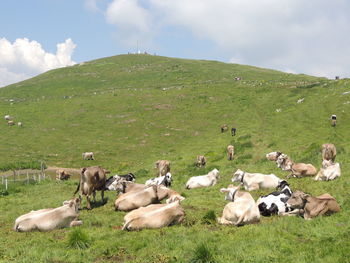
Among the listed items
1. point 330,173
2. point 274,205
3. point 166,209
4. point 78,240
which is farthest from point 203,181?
point 78,240

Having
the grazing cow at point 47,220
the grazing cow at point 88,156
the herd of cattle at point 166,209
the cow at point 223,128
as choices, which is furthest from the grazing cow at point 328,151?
the cow at point 223,128

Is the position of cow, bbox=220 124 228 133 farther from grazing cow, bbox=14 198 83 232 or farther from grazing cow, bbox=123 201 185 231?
grazing cow, bbox=14 198 83 232

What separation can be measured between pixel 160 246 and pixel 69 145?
3996 centimetres

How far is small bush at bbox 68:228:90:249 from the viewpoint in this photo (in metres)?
10.5

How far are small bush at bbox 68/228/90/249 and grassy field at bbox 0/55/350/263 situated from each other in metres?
0.04

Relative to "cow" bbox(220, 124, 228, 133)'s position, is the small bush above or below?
below

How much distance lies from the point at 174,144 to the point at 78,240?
116 feet

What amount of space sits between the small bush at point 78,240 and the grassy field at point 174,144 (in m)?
0.04

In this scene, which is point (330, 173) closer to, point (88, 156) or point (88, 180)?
point (88, 180)

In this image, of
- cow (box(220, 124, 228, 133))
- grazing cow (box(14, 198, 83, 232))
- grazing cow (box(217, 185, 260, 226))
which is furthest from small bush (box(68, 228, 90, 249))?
cow (box(220, 124, 228, 133))

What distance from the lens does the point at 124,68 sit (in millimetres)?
114500

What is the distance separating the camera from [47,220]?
12914 millimetres

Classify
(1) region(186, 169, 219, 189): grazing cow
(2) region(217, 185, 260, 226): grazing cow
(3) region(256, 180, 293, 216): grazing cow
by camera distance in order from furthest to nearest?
(1) region(186, 169, 219, 189): grazing cow < (3) region(256, 180, 293, 216): grazing cow < (2) region(217, 185, 260, 226): grazing cow

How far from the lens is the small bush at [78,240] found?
34.6 feet
